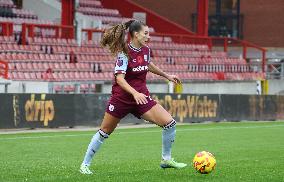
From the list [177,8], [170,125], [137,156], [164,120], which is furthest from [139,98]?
[177,8]

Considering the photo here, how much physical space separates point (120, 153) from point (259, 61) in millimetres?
32116

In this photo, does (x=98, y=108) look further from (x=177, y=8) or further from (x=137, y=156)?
(x=177, y=8)

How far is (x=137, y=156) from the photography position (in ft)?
45.2

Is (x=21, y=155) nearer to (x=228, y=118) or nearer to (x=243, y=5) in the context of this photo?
(x=228, y=118)

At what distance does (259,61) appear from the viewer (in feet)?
150

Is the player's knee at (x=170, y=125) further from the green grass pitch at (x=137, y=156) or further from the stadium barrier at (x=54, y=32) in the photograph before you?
the stadium barrier at (x=54, y=32)

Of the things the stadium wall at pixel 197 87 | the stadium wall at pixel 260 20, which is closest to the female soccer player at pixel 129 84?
the stadium wall at pixel 197 87

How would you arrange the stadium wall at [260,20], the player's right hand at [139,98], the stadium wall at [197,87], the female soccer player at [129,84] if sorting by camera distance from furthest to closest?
the stadium wall at [260,20]
the stadium wall at [197,87]
the female soccer player at [129,84]
the player's right hand at [139,98]

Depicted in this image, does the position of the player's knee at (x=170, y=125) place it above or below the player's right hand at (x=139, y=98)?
below

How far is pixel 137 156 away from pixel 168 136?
3.58 meters

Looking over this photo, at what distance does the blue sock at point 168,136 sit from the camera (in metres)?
10.2

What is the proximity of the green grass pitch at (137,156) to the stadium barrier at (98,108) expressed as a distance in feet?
4.49

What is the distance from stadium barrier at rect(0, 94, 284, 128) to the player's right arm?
1242 centimetres

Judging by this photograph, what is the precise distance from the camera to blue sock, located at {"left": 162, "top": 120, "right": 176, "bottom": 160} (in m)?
10.2
